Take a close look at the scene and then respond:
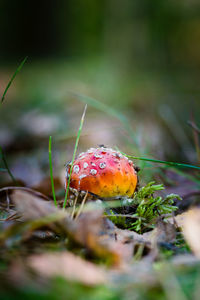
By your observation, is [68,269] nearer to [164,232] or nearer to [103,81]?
[164,232]

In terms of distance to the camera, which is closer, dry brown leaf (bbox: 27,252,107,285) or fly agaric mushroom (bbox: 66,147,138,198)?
dry brown leaf (bbox: 27,252,107,285)

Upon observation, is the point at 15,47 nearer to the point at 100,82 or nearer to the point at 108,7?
the point at 108,7

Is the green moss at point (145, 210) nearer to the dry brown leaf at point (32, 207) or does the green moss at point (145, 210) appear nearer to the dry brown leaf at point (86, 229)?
the dry brown leaf at point (86, 229)

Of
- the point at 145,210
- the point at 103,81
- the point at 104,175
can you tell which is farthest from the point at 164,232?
the point at 103,81

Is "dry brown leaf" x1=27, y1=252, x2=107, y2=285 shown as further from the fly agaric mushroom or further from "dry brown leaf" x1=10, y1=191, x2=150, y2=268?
the fly agaric mushroom

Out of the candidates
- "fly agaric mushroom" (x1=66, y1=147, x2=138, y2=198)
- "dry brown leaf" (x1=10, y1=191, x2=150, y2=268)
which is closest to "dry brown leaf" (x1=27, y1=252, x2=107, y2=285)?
"dry brown leaf" (x1=10, y1=191, x2=150, y2=268)
